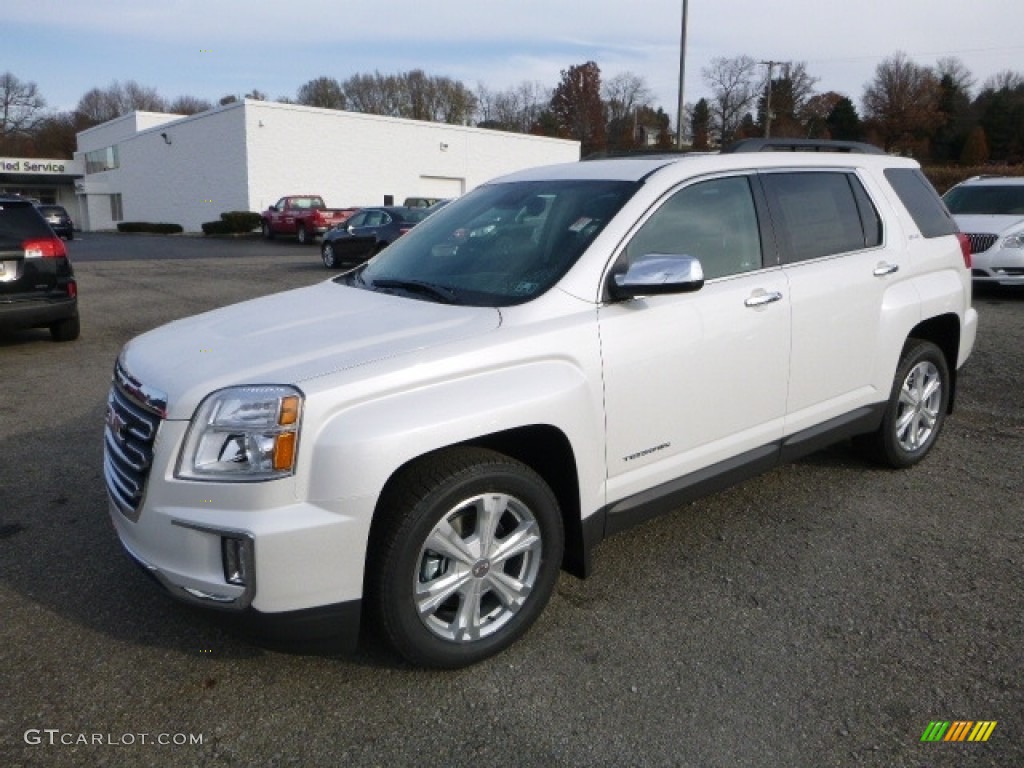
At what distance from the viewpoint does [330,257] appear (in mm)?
19938

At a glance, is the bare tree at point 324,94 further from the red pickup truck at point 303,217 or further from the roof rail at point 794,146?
the roof rail at point 794,146

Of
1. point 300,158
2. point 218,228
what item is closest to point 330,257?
point 218,228

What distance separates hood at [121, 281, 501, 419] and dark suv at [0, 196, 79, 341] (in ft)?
19.1

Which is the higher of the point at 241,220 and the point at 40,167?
the point at 40,167

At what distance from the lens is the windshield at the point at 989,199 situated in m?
12.1

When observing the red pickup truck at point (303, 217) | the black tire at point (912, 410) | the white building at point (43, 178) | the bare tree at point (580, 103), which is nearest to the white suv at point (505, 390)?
the black tire at point (912, 410)

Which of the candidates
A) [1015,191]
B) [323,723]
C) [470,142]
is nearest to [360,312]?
[323,723]

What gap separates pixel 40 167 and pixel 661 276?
7639 centimetres

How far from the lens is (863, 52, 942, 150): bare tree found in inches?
2598

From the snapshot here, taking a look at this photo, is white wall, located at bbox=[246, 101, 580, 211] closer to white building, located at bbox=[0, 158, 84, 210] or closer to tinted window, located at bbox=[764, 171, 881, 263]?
tinted window, located at bbox=[764, 171, 881, 263]

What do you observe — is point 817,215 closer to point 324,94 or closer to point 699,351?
point 699,351

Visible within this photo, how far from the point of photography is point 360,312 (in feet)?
10.6

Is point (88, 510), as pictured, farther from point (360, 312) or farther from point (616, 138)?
point (616, 138)

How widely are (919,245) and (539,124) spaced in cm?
8380
